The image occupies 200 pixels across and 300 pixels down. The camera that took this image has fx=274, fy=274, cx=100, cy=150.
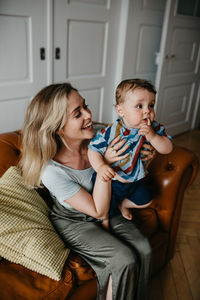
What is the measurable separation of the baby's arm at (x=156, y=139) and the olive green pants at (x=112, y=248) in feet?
1.33

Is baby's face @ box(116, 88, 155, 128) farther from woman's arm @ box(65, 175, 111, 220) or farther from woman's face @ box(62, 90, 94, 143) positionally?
woman's arm @ box(65, 175, 111, 220)

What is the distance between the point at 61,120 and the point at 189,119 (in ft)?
11.0

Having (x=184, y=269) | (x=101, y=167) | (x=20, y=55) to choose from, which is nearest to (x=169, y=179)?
(x=101, y=167)

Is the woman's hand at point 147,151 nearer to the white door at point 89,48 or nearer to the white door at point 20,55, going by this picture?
the white door at point 20,55

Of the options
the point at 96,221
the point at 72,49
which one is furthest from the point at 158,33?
the point at 96,221

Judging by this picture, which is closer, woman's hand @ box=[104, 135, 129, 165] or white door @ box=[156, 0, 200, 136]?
woman's hand @ box=[104, 135, 129, 165]

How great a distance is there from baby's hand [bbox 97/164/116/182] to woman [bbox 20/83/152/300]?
17mm

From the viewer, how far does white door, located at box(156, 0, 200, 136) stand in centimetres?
310

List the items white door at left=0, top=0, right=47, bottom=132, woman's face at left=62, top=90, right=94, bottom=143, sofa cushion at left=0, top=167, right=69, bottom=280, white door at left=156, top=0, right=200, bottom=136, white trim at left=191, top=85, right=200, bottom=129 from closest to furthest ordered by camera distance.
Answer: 1. sofa cushion at left=0, top=167, right=69, bottom=280
2. woman's face at left=62, top=90, right=94, bottom=143
3. white door at left=0, top=0, right=47, bottom=132
4. white door at left=156, top=0, right=200, bottom=136
5. white trim at left=191, top=85, right=200, bottom=129

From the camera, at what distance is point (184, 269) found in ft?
5.45

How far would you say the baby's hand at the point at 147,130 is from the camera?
1.09 m

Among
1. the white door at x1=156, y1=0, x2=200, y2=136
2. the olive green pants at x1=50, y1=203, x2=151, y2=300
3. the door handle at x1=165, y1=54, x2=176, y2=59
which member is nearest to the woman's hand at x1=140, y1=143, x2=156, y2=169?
the olive green pants at x1=50, y1=203, x2=151, y2=300

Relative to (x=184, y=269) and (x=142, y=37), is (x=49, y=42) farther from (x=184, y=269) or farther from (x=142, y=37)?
(x=184, y=269)

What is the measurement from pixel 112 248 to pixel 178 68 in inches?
114
